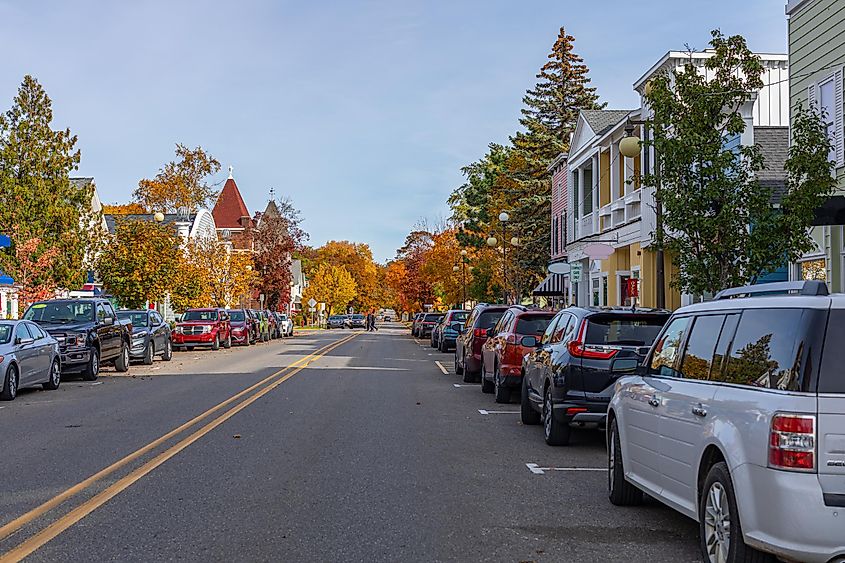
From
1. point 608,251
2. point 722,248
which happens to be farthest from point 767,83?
point 722,248

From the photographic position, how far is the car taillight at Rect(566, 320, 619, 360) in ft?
39.1

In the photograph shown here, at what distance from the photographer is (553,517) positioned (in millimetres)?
8281

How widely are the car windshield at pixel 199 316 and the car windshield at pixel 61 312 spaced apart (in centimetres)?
1752

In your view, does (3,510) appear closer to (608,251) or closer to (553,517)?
(553,517)

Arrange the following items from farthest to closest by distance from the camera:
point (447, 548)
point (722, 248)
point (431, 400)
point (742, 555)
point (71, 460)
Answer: point (431, 400) → point (722, 248) → point (71, 460) → point (447, 548) → point (742, 555)

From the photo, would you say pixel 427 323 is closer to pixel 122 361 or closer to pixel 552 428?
pixel 122 361

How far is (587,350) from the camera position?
39.3ft

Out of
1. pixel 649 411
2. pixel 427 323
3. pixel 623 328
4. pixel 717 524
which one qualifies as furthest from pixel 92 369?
pixel 427 323

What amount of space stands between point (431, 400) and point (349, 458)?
7521 millimetres

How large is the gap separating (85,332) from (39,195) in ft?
52.5

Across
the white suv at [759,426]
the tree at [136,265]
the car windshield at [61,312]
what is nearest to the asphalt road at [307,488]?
the white suv at [759,426]

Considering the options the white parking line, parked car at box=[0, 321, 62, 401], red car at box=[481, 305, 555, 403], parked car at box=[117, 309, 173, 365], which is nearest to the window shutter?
red car at box=[481, 305, 555, 403]

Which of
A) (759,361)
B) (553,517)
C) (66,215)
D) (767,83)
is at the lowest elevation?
(553,517)

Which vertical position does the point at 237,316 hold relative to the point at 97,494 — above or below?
above
